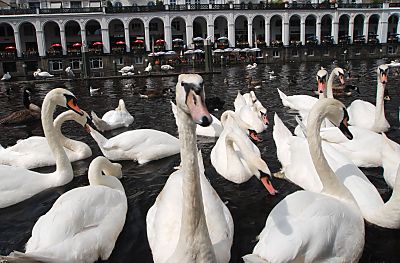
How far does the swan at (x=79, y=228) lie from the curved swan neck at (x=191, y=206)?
5.31 feet

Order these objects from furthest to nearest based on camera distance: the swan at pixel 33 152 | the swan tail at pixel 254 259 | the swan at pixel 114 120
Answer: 1. the swan at pixel 114 120
2. the swan at pixel 33 152
3. the swan tail at pixel 254 259

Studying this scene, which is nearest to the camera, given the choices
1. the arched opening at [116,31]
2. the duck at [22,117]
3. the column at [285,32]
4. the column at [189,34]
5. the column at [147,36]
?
the duck at [22,117]

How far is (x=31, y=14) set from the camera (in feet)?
169

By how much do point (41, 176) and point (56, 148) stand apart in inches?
25.3

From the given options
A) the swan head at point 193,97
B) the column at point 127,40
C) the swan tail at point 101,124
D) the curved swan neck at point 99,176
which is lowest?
the swan tail at point 101,124

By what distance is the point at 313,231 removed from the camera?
4.26 meters

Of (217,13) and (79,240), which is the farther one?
(217,13)

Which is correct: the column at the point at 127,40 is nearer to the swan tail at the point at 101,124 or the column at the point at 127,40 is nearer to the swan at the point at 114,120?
the swan at the point at 114,120

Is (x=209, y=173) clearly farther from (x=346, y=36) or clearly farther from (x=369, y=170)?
(x=346, y=36)

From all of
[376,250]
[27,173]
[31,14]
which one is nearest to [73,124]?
[27,173]

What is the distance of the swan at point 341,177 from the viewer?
17.1 feet

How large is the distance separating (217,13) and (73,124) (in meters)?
47.5

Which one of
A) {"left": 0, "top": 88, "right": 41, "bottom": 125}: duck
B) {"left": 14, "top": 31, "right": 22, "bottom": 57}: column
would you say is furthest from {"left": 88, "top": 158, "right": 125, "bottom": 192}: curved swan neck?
{"left": 14, "top": 31, "right": 22, "bottom": 57}: column

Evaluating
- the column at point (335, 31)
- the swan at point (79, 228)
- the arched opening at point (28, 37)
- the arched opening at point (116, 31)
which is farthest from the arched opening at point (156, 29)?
the swan at point (79, 228)
